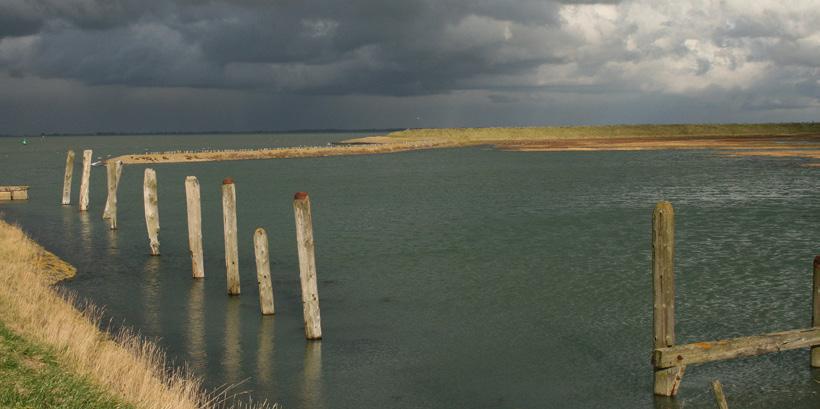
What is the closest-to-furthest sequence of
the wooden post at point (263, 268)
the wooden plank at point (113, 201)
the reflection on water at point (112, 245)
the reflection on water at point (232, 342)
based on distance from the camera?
the reflection on water at point (232, 342) → the wooden post at point (263, 268) → the reflection on water at point (112, 245) → the wooden plank at point (113, 201)

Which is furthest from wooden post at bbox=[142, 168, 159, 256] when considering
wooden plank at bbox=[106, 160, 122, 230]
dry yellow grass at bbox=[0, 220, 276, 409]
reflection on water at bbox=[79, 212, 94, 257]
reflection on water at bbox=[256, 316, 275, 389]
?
reflection on water at bbox=[256, 316, 275, 389]

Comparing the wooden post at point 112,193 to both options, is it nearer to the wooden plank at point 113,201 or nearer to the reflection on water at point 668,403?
the wooden plank at point 113,201

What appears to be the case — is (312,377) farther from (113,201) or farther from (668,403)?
(113,201)

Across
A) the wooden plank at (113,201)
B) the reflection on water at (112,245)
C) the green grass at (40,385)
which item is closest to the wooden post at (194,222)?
the reflection on water at (112,245)

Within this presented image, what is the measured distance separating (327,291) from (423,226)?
47.8 feet

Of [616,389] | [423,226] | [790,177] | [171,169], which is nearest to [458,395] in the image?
[616,389]

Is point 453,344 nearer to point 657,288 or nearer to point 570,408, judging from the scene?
point 570,408

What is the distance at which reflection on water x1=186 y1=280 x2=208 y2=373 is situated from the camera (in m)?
16.5

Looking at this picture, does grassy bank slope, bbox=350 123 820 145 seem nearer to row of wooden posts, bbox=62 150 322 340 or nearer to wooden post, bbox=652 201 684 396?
row of wooden posts, bbox=62 150 322 340

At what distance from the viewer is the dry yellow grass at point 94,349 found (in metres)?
11.8

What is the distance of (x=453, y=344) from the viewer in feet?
58.0

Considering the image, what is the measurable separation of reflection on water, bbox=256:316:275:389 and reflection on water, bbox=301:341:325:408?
675 millimetres

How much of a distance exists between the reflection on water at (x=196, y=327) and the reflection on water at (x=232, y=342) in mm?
481

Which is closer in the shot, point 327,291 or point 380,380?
point 380,380
